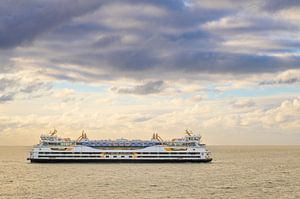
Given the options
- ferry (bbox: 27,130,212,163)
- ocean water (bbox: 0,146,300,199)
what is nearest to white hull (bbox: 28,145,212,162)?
ferry (bbox: 27,130,212,163)

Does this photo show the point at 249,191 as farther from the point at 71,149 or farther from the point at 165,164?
the point at 71,149

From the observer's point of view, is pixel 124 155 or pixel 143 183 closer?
pixel 143 183

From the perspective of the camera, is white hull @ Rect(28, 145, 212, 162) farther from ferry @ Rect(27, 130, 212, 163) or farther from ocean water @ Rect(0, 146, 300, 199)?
ocean water @ Rect(0, 146, 300, 199)

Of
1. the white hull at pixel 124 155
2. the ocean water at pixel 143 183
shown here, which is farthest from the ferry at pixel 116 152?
the ocean water at pixel 143 183

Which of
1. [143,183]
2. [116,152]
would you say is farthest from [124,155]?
[143,183]

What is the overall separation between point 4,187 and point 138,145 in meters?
58.0

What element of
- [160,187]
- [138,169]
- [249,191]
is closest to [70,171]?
[138,169]

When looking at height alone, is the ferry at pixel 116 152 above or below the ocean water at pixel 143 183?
above

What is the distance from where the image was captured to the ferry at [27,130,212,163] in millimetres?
145125

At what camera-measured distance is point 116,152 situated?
5753 inches

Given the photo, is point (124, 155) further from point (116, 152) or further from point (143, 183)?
point (143, 183)

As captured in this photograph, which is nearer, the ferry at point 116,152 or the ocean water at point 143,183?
the ocean water at point 143,183

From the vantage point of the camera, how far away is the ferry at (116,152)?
145125 mm

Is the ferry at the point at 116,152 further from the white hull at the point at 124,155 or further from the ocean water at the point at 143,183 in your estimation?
the ocean water at the point at 143,183
